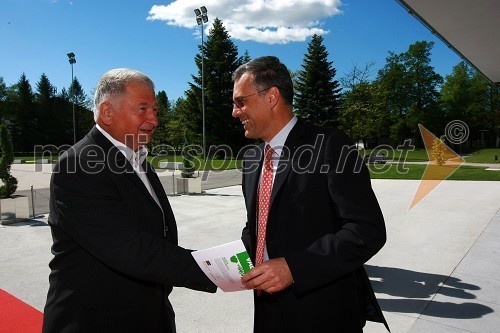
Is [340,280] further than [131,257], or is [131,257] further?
[340,280]

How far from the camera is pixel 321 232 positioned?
191 centimetres

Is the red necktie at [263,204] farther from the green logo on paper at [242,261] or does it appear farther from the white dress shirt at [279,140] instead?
the green logo on paper at [242,261]

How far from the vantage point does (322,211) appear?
1892mm

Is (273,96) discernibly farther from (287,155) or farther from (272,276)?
(272,276)

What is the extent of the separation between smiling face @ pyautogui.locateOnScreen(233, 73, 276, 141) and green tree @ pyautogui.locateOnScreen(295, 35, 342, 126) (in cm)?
4908

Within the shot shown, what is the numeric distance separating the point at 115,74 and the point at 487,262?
670 cm

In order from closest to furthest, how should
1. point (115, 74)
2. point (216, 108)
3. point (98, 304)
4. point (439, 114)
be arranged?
point (98, 304) → point (115, 74) → point (216, 108) → point (439, 114)

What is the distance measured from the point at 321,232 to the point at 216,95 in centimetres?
5017

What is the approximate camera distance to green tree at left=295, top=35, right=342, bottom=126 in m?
50.7

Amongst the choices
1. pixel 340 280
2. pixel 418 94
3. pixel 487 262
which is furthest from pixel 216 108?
pixel 340 280

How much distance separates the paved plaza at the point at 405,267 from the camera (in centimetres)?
416

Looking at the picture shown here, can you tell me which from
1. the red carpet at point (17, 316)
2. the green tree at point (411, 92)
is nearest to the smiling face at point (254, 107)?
the red carpet at point (17, 316)

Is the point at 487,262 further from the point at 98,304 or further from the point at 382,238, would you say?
the point at 98,304

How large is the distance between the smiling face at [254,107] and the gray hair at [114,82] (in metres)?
0.65
